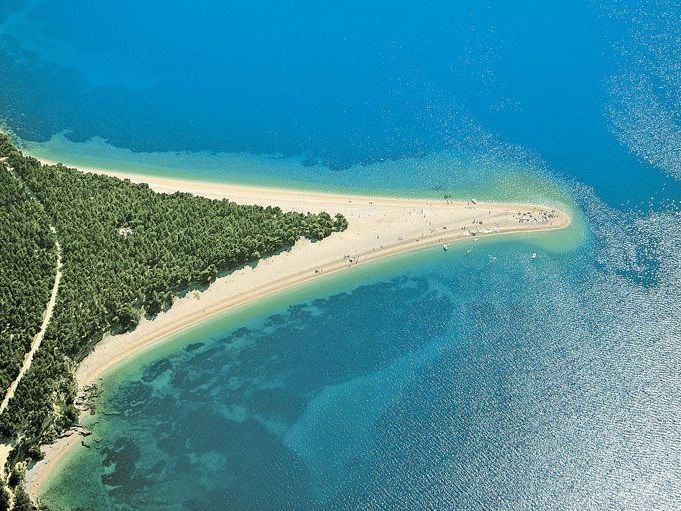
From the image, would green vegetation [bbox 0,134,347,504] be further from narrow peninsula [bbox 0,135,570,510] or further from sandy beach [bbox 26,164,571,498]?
sandy beach [bbox 26,164,571,498]

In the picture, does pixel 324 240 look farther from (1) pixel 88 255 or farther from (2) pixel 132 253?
(1) pixel 88 255

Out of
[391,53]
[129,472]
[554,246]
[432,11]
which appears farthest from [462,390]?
[432,11]

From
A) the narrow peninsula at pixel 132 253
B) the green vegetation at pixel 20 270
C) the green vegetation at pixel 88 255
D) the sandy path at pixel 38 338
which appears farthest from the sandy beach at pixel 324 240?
the green vegetation at pixel 20 270

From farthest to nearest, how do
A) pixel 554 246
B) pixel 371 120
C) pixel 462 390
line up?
pixel 371 120 → pixel 554 246 → pixel 462 390

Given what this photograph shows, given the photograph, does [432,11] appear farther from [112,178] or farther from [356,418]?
[356,418]

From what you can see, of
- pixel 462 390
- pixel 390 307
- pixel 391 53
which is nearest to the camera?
pixel 462 390

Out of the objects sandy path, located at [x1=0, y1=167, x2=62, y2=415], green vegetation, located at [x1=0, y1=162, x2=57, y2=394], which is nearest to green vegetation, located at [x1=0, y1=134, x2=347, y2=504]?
green vegetation, located at [x1=0, y1=162, x2=57, y2=394]

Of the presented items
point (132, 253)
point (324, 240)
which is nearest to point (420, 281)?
point (324, 240)
